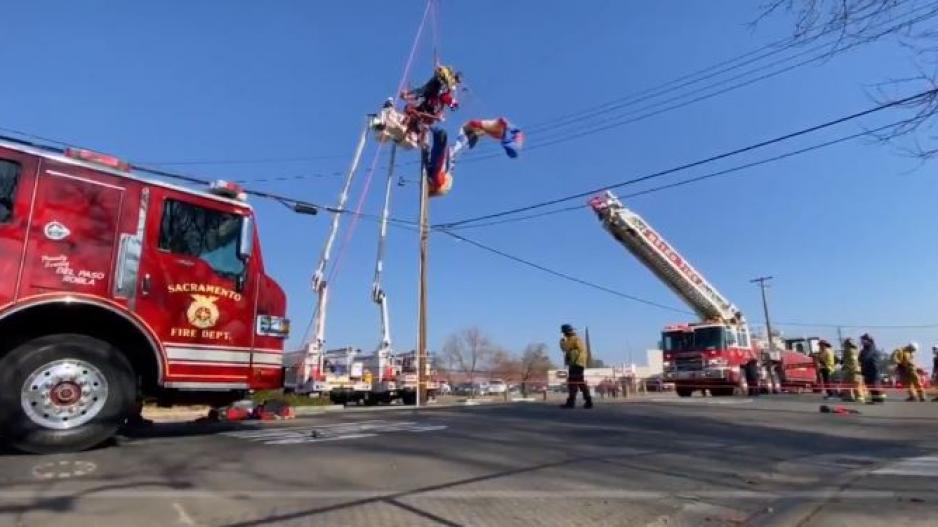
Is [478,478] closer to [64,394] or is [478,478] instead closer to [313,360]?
[64,394]

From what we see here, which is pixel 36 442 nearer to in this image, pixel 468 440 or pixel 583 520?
pixel 468 440

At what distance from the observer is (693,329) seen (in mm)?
27547

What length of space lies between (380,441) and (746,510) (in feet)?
14.0

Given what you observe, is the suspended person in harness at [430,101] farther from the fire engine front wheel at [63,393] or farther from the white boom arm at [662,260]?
the fire engine front wheel at [63,393]

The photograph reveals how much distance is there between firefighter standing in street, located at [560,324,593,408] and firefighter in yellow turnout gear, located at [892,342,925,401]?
→ 10.2 m

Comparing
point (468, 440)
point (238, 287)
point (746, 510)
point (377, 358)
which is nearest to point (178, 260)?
point (238, 287)

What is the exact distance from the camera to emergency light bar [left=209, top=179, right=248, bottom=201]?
28.1 ft

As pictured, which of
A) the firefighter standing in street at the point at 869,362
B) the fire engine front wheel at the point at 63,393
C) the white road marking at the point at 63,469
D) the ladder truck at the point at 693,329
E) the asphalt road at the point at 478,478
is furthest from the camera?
the ladder truck at the point at 693,329

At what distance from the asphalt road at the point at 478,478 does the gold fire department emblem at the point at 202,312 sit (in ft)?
4.43

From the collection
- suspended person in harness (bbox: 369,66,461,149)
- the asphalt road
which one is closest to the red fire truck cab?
the asphalt road

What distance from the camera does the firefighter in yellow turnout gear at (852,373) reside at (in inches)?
708

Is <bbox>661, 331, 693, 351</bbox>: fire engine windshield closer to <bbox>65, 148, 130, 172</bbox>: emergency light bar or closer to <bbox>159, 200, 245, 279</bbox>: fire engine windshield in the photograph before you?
<bbox>159, 200, 245, 279</bbox>: fire engine windshield

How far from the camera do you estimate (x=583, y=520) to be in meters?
4.83

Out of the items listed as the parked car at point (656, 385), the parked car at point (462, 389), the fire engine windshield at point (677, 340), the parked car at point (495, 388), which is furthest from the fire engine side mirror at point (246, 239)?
the parked car at point (495, 388)
